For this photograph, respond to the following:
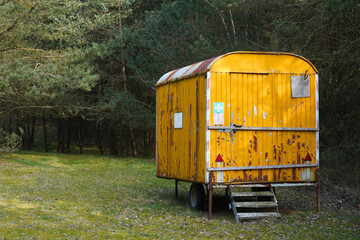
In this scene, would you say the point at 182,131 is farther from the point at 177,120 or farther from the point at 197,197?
the point at 197,197

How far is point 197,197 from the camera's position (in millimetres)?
10492

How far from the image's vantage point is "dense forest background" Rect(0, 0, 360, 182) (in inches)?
524

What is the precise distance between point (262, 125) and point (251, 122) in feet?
0.83

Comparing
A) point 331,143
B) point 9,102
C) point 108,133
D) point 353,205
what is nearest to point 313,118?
point 353,205

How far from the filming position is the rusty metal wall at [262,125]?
9.52m

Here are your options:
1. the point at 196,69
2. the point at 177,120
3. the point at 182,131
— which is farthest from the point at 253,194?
the point at 196,69

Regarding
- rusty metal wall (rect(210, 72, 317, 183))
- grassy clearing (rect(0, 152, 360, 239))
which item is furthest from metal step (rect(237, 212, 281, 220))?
rusty metal wall (rect(210, 72, 317, 183))

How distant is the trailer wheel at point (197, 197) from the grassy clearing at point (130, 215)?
0.24m

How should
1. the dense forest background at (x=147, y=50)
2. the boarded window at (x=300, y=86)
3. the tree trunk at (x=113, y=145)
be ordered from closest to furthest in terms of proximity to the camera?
1. the boarded window at (x=300, y=86)
2. the dense forest background at (x=147, y=50)
3. the tree trunk at (x=113, y=145)

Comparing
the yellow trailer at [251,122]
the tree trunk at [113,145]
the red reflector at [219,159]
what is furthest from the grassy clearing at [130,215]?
the tree trunk at [113,145]

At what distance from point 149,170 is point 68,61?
18.9 ft

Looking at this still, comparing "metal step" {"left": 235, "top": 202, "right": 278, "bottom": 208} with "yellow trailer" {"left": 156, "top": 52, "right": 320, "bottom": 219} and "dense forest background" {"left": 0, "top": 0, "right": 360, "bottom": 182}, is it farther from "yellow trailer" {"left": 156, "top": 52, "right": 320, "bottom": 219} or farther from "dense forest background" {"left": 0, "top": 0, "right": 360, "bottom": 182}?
"dense forest background" {"left": 0, "top": 0, "right": 360, "bottom": 182}

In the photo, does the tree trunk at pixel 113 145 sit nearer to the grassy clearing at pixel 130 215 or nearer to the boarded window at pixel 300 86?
the grassy clearing at pixel 130 215

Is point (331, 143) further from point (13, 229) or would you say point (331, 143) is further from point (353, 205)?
point (13, 229)
